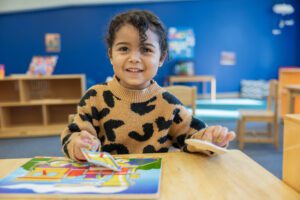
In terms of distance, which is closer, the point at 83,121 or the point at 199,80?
the point at 83,121

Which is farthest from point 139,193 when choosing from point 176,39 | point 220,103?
point 176,39

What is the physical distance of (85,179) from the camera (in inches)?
24.3

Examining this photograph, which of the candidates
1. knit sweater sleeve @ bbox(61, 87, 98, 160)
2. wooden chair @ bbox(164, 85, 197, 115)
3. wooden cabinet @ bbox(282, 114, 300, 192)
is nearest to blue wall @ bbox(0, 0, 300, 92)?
wooden chair @ bbox(164, 85, 197, 115)

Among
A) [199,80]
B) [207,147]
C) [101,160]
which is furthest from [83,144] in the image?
[199,80]

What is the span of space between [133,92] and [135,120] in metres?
0.10

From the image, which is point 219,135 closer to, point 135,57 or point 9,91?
point 135,57

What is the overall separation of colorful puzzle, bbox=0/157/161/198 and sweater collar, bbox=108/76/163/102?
0.30m

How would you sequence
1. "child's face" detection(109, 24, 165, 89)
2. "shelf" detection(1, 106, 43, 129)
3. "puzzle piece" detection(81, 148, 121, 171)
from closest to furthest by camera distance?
"puzzle piece" detection(81, 148, 121, 171), "child's face" detection(109, 24, 165, 89), "shelf" detection(1, 106, 43, 129)

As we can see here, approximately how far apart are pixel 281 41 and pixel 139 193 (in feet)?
22.2

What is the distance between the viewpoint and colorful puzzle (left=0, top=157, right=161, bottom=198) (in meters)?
0.56

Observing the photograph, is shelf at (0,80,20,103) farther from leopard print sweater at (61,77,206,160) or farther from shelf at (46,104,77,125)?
leopard print sweater at (61,77,206,160)

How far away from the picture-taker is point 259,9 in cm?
637

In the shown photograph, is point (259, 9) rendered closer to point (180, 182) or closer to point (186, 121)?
point (186, 121)

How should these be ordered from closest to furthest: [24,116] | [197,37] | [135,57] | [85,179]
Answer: [85,179]
[135,57]
[24,116]
[197,37]
